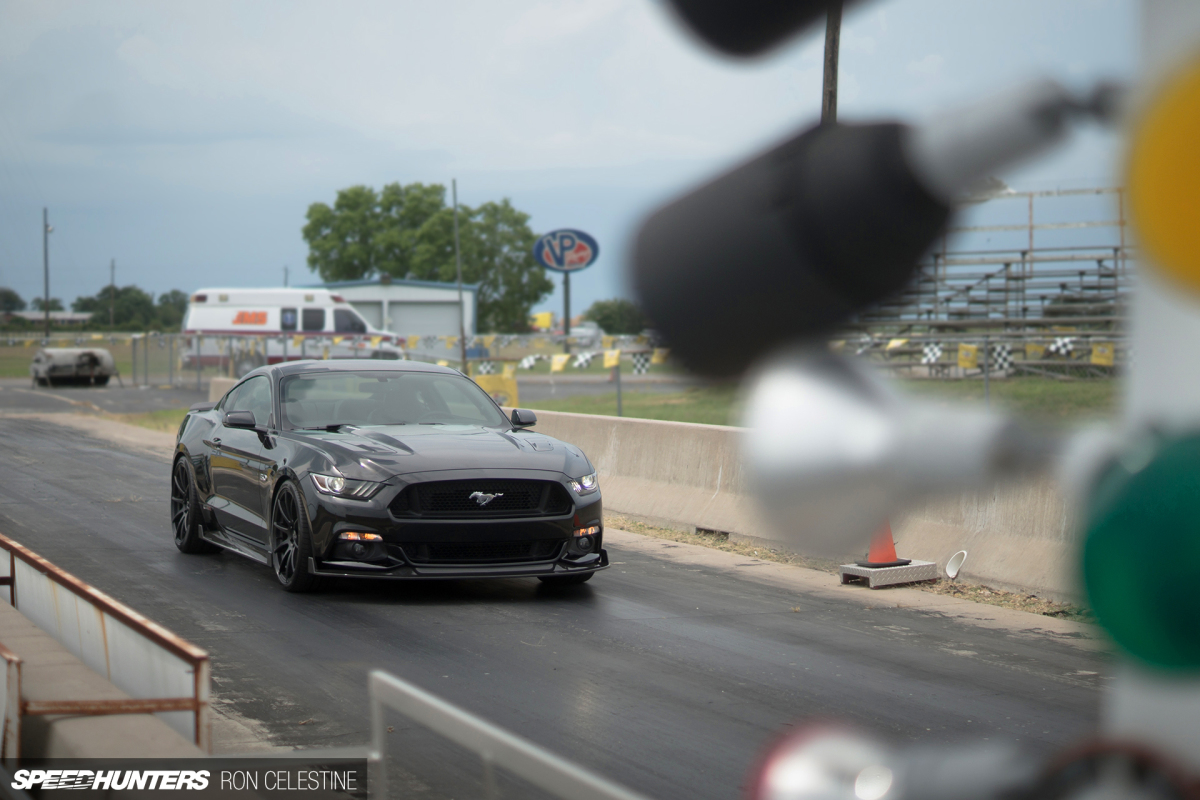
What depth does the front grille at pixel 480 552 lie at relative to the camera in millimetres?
8430

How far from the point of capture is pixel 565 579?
9125mm

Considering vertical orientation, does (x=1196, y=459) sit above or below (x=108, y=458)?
above

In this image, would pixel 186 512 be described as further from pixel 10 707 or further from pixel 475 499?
pixel 10 707

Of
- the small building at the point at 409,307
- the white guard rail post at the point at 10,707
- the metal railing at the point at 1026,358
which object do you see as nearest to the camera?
the white guard rail post at the point at 10,707

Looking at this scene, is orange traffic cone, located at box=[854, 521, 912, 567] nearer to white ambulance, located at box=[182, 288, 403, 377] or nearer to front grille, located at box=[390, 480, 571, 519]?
front grille, located at box=[390, 480, 571, 519]

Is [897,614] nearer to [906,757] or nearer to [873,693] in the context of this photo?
[873,693]

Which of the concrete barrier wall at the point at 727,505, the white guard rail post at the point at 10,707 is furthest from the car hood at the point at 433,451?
the white guard rail post at the point at 10,707

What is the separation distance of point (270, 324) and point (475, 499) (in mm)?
35486

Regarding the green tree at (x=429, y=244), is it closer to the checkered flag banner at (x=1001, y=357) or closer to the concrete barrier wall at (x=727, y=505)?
the checkered flag banner at (x=1001, y=357)

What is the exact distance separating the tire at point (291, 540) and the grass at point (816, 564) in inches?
163

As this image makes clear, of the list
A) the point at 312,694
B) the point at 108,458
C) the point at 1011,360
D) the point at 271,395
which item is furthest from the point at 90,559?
the point at 1011,360

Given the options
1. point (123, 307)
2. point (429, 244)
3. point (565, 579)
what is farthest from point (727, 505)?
point (123, 307)

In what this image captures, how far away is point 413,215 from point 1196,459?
94474 millimetres

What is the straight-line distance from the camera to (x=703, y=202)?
1.29m
